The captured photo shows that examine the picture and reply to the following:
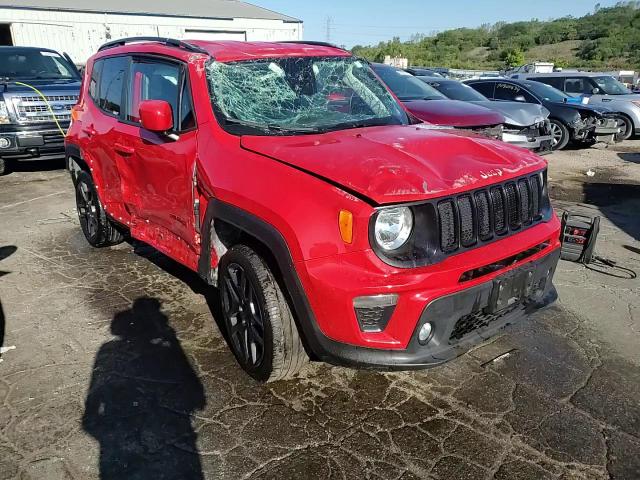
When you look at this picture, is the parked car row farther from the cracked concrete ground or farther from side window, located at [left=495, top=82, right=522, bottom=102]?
the cracked concrete ground

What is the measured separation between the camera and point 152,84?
396cm

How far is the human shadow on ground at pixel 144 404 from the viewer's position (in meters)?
2.52

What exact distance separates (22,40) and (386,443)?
2666cm

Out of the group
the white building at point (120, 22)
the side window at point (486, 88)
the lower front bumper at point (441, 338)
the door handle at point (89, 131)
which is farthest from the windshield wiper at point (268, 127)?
the white building at point (120, 22)

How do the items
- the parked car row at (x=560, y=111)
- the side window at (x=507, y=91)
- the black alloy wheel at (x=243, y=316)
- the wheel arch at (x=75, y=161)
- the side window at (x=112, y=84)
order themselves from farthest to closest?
the side window at (x=507, y=91) → the parked car row at (x=560, y=111) → the wheel arch at (x=75, y=161) → the side window at (x=112, y=84) → the black alloy wheel at (x=243, y=316)

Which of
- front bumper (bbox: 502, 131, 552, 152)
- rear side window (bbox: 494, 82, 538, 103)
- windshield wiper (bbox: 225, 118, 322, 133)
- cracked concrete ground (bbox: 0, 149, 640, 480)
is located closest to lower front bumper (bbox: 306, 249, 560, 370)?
cracked concrete ground (bbox: 0, 149, 640, 480)

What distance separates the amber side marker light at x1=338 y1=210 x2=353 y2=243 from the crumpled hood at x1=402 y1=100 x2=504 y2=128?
5.56m

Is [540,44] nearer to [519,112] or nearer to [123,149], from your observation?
[519,112]

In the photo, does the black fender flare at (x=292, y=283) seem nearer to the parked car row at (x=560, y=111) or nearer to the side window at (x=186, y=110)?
the side window at (x=186, y=110)

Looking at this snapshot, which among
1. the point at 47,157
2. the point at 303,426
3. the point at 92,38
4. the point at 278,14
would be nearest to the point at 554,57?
the point at 278,14

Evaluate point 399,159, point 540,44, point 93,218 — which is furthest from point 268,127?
point 540,44

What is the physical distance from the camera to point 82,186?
5422 mm

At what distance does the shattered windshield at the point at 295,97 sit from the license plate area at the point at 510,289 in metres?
1.38

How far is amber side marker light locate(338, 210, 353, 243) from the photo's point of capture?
2.44 metres
